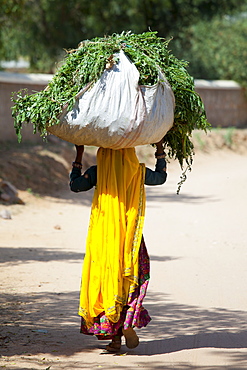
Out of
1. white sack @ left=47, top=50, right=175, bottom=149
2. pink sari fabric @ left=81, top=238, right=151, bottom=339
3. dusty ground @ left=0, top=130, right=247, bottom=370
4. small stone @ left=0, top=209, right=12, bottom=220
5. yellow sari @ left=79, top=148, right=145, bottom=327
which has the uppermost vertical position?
white sack @ left=47, top=50, right=175, bottom=149

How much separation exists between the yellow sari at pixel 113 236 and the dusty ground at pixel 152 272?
0.43m

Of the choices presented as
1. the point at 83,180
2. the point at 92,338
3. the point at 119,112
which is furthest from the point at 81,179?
the point at 92,338

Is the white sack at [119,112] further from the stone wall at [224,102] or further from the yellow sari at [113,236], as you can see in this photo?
the stone wall at [224,102]

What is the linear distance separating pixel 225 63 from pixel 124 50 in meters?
25.4

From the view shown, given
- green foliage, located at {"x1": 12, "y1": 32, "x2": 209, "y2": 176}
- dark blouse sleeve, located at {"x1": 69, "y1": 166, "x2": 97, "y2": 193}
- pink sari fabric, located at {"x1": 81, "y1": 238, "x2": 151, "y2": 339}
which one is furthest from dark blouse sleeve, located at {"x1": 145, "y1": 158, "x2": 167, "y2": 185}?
pink sari fabric, located at {"x1": 81, "y1": 238, "x2": 151, "y2": 339}

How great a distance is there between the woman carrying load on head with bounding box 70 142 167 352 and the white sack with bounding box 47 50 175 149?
0.85ft

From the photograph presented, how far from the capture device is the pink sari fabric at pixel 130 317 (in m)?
4.62

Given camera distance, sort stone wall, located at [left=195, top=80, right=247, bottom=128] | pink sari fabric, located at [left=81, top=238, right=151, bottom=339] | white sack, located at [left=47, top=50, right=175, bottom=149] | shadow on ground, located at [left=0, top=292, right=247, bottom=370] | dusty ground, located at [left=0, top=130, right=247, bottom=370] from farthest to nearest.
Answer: stone wall, located at [left=195, top=80, right=247, bottom=128], shadow on ground, located at [left=0, top=292, right=247, bottom=370], dusty ground, located at [left=0, top=130, right=247, bottom=370], pink sari fabric, located at [left=81, top=238, right=151, bottom=339], white sack, located at [left=47, top=50, right=175, bottom=149]

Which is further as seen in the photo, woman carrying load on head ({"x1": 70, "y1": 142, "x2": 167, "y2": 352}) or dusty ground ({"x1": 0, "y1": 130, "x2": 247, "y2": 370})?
dusty ground ({"x1": 0, "y1": 130, "x2": 247, "y2": 370})

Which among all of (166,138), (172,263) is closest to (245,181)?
(172,263)

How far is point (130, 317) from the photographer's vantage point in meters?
4.61

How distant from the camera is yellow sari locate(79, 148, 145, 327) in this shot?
4645 millimetres

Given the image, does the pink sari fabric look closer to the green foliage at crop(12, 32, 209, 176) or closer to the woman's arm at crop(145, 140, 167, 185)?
the woman's arm at crop(145, 140, 167, 185)

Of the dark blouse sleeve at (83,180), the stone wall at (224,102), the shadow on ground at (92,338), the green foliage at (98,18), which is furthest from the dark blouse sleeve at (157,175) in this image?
the stone wall at (224,102)
